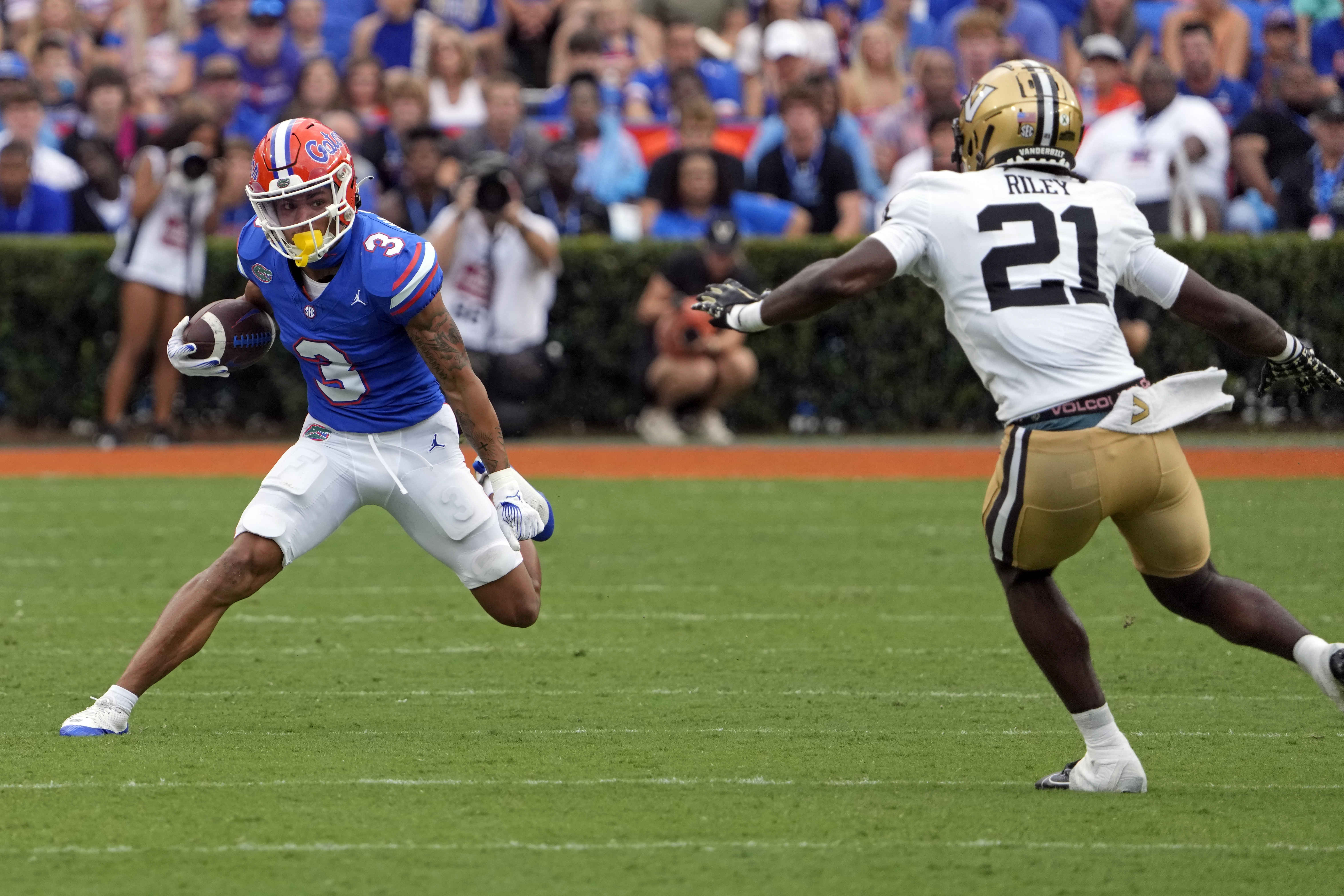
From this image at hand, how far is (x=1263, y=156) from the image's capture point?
525 inches

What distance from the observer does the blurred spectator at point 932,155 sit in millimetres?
12125

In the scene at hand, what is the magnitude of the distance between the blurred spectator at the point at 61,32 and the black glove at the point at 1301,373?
42.6 ft

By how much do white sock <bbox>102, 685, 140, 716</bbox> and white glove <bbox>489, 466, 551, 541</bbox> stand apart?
1196 mm

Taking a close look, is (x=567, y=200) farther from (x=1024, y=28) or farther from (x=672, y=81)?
(x=1024, y=28)

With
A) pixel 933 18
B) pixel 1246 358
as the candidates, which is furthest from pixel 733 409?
pixel 933 18

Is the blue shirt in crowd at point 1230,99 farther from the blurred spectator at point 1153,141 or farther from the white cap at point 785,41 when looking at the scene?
the white cap at point 785,41

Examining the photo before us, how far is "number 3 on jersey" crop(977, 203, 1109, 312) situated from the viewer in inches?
181

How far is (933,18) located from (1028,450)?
37.7ft

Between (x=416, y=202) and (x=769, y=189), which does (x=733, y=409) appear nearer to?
(x=769, y=189)

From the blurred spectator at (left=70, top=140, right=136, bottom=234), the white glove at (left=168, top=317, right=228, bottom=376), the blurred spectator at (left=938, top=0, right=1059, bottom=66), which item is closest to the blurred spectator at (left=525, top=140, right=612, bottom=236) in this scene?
the blurred spectator at (left=70, top=140, right=136, bottom=234)

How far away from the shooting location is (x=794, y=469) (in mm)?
11391

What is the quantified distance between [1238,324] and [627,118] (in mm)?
10327

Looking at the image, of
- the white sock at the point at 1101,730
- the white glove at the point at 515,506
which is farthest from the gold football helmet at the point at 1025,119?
the white glove at the point at 515,506

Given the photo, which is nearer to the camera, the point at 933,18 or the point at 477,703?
the point at 477,703
